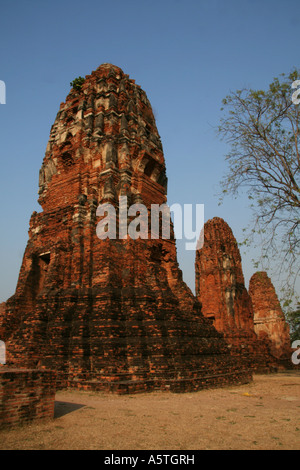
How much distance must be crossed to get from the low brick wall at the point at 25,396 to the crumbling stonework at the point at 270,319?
21295 mm

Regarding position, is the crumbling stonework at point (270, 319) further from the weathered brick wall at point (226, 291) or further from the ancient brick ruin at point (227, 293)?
the weathered brick wall at point (226, 291)

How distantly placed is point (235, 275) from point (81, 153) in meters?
15.2

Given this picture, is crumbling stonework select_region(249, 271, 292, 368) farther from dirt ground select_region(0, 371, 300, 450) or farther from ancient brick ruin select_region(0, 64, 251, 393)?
dirt ground select_region(0, 371, 300, 450)

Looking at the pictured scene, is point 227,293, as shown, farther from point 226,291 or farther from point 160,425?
point 160,425

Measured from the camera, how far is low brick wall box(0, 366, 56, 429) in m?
4.46

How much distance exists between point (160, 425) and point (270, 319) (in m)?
22.6

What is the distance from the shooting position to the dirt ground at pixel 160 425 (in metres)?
4.04

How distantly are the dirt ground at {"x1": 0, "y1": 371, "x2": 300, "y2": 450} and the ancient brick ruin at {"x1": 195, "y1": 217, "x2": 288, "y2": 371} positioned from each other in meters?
12.7

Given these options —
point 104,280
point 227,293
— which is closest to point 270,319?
point 227,293

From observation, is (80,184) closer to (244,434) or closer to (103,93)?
(103,93)

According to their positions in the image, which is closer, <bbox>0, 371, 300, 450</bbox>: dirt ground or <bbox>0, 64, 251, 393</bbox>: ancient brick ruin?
<bbox>0, 371, 300, 450</bbox>: dirt ground

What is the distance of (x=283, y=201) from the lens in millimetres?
8523

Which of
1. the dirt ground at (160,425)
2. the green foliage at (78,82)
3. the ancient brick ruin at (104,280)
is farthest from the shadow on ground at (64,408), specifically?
the green foliage at (78,82)

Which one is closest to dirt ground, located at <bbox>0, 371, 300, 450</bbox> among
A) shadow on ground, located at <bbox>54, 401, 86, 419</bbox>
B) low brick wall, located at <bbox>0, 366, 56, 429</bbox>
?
shadow on ground, located at <bbox>54, 401, 86, 419</bbox>
